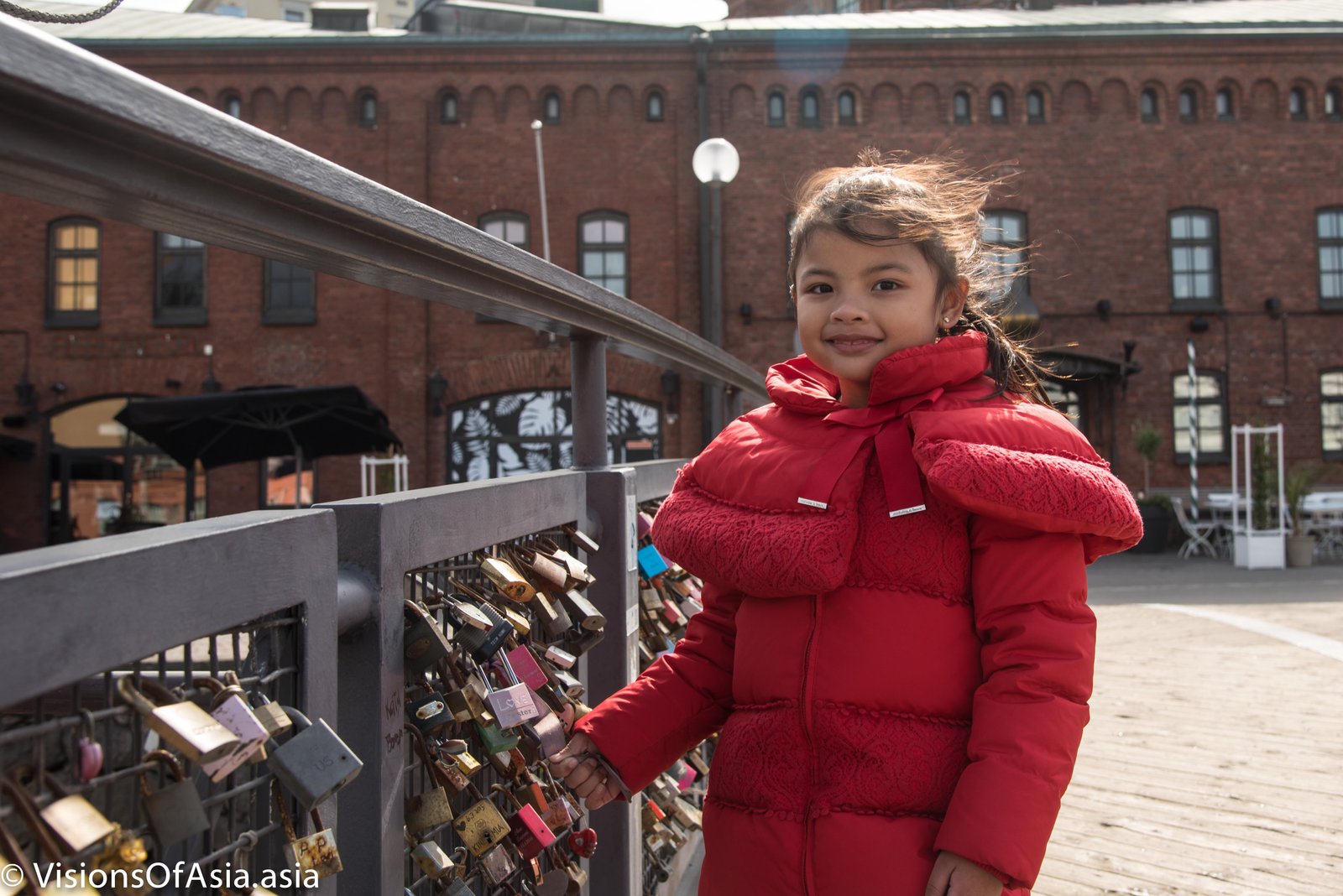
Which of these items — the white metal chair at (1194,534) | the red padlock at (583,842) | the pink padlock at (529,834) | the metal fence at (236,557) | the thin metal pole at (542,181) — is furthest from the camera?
the white metal chair at (1194,534)

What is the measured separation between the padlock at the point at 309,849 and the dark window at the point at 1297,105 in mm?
24610

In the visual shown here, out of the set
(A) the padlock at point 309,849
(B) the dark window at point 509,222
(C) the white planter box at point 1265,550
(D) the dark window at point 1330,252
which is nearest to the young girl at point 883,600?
(A) the padlock at point 309,849

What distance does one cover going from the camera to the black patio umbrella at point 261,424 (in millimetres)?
11992

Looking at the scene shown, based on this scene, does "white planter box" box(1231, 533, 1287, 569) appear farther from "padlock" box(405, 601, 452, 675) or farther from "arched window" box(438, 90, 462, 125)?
"padlock" box(405, 601, 452, 675)

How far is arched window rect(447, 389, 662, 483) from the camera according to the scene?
2111 cm

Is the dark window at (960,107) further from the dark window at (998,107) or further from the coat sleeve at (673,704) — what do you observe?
the coat sleeve at (673,704)

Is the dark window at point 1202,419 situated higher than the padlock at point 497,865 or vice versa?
the dark window at point 1202,419

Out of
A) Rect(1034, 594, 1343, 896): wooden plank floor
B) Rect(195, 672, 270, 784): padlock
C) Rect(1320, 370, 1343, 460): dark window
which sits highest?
Rect(1320, 370, 1343, 460): dark window

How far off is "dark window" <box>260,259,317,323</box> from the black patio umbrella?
26.5 ft

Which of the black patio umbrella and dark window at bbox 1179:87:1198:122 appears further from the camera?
dark window at bbox 1179:87:1198:122

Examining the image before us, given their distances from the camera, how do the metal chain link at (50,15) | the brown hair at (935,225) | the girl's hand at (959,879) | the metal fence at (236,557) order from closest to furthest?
1. the metal fence at (236,557)
2. the girl's hand at (959,879)
3. the brown hair at (935,225)
4. the metal chain link at (50,15)

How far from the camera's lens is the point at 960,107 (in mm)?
21781

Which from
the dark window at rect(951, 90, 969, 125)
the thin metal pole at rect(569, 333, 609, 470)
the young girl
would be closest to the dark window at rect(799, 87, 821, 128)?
the dark window at rect(951, 90, 969, 125)

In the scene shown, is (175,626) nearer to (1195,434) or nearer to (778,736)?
(778,736)
